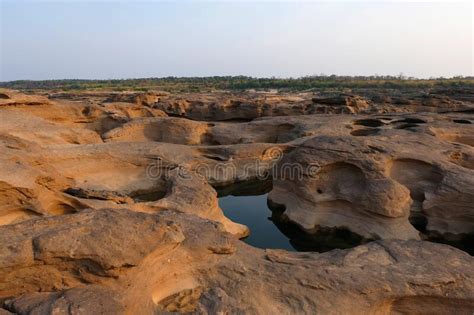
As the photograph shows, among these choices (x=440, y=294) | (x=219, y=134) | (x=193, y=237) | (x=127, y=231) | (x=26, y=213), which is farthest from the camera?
(x=219, y=134)

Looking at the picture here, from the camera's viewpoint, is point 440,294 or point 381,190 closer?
point 440,294

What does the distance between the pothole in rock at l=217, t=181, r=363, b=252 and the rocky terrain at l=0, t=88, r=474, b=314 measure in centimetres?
20

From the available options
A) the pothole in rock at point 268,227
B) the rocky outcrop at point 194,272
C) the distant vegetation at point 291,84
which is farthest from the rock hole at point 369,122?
the distant vegetation at point 291,84

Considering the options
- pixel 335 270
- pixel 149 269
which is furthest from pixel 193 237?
pixel 335 270

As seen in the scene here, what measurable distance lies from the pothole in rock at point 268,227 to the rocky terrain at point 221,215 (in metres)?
0.20

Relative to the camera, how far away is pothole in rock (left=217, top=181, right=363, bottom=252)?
9.30 metres

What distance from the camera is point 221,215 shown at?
912cm

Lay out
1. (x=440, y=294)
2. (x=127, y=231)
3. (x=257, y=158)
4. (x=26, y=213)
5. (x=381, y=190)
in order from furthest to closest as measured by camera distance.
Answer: (x=257, y=158) → (x=381, y=190) → (x=26, y=213) → (x=440, y=294) → (x=127, y=231)

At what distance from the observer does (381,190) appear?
28.9 ft

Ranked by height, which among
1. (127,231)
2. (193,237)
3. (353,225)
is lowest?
(353,225)

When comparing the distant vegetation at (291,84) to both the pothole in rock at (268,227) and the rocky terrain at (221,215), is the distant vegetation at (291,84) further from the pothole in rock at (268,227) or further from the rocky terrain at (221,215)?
the pothole in rock at (268,227)

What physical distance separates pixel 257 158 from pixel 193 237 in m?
7.43

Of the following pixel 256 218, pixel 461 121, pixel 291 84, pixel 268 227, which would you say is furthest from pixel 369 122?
pixel 291 84

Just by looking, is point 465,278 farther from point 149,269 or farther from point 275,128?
point 275,128
